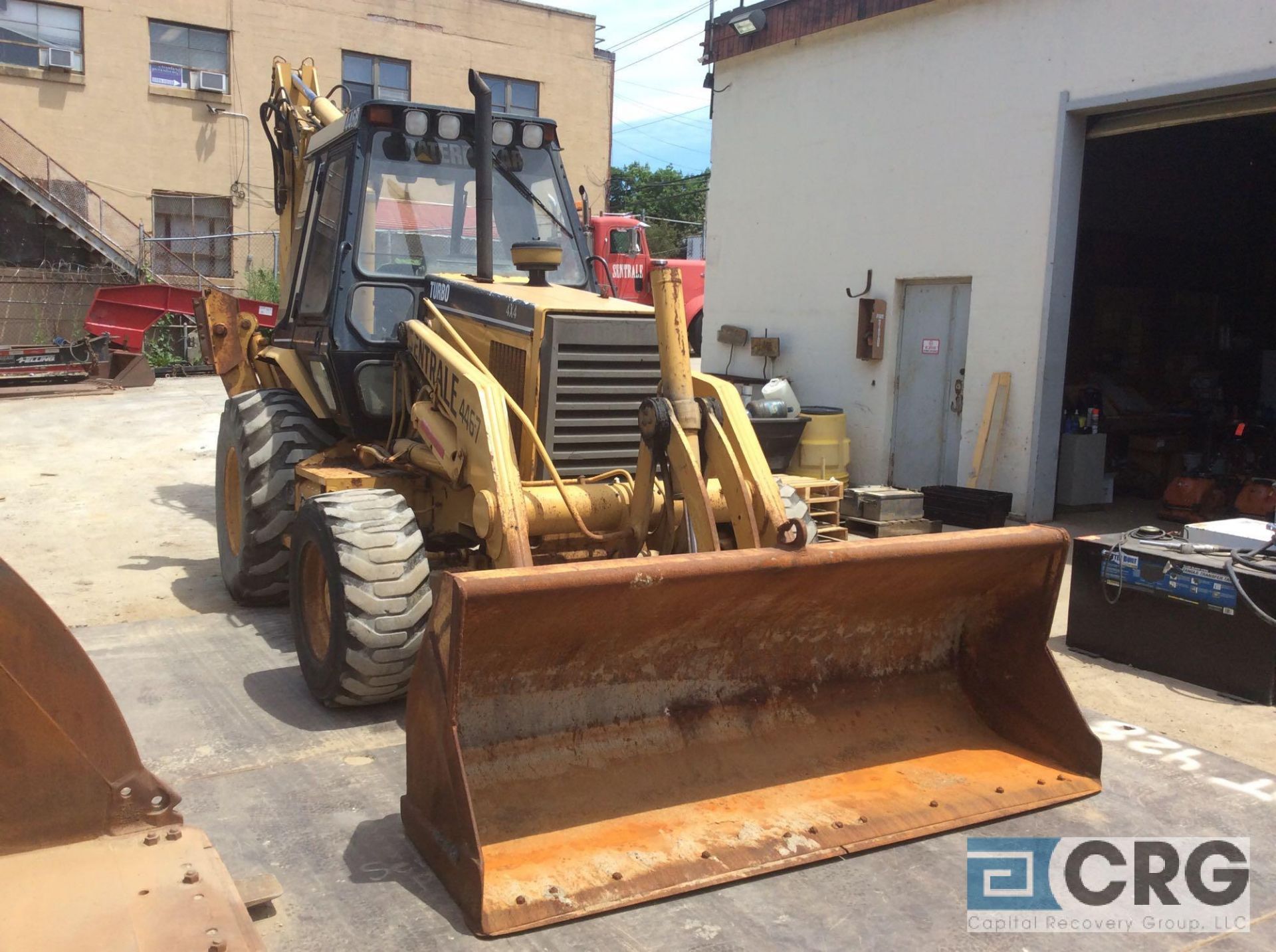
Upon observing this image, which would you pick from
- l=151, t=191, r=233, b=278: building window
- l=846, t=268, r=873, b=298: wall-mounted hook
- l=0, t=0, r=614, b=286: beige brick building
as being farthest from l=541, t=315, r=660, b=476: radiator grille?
l=151, t=191, r=233, b=278: building window

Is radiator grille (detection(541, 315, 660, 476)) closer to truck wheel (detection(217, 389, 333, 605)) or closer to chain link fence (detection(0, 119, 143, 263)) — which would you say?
truck wheel (detection(217, 389, 333, 605))

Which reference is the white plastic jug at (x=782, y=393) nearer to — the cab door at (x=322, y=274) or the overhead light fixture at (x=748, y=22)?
the overhead light fixture at (x=748, y=22)

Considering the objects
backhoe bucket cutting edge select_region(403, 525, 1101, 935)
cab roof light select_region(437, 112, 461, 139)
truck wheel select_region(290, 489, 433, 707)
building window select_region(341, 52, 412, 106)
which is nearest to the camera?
backhoe bucket cutting edge select_region(403, 525, 1101, 935)

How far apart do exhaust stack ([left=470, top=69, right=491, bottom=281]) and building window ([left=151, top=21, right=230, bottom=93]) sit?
68.8ft

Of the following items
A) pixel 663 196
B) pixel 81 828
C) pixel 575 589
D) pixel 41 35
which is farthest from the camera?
pixel 663 196

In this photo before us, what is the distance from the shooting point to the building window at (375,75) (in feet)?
82.6

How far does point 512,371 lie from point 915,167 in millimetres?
A: 6844

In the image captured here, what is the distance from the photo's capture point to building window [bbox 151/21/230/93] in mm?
23312

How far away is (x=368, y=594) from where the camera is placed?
15.0ft

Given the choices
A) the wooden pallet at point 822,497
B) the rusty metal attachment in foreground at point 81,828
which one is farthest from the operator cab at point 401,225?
the rusty metal attachment in foreground at point 81,828

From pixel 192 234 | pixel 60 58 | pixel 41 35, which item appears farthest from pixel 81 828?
pixel 41 35

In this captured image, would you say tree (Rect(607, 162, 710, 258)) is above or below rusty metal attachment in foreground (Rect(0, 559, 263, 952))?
above

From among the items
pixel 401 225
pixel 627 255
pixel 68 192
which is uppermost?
pixel 68 192

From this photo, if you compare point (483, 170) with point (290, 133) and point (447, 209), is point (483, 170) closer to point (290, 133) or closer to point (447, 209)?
point (447, 209)
